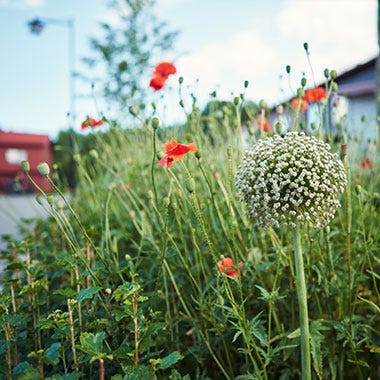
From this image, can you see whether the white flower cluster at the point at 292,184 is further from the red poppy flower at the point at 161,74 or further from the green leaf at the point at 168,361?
the red poppy flower at the point at 161,74

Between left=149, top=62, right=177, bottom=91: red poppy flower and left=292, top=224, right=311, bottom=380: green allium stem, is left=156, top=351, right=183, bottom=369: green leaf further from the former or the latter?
left=149, top=62, right=177, bottom=91: red poppy flower

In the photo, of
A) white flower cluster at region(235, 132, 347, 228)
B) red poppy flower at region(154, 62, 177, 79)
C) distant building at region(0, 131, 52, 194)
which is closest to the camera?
white flower cluster at region(235, 132, 347, 228)

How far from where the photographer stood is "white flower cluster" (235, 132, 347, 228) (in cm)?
112

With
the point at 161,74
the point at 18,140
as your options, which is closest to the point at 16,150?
the point at 18,140

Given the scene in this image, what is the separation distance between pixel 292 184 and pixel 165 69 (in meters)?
1.04

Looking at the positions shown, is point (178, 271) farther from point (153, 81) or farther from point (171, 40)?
point (171, 40)

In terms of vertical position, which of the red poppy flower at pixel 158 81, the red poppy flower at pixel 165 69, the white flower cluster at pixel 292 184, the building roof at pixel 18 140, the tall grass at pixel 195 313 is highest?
the building roof at pixel 18 140

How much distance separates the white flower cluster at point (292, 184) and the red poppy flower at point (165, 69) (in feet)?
2.79

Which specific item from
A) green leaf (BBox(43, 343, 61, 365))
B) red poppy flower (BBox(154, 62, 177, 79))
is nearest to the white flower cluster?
green leaf (BBox(43, 343, 61, 365))

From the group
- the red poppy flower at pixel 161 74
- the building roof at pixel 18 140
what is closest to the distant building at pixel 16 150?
the building roof at pixel 18 140

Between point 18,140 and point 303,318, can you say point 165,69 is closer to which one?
point 303,318

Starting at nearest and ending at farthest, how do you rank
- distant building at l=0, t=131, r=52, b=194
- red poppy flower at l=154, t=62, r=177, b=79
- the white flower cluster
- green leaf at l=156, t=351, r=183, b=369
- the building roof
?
green leaf at l=156, t=351, r=183, b=369 < the white flower cluster < red poppy flower at l=154, t=62, r=177, b=79 < distant building at l=0, t=131, r=52, b=194 < the building roof

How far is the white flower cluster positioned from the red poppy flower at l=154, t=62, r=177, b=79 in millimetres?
851

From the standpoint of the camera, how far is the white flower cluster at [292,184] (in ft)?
3.67
